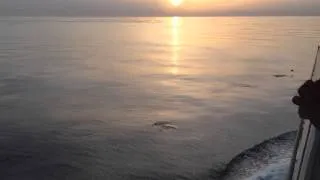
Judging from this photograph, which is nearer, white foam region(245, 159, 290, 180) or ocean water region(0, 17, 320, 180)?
white foam region(245, 159, 290, 180)

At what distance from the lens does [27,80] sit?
19.1 meters

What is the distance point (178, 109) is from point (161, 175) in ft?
18.2

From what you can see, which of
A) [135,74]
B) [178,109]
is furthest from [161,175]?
[135,74]

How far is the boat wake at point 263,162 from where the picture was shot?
8.07 metres

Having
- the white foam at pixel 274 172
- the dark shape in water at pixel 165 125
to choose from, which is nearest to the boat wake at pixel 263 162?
the white foam at pixel 274 172

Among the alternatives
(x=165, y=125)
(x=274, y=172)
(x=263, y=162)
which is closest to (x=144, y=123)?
(x=165, y=125)

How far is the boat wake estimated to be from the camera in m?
8.07

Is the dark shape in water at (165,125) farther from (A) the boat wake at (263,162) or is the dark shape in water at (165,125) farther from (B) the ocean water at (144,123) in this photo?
(A) the boat wake at (263,162)

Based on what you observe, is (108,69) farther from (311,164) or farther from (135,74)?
(311,164)

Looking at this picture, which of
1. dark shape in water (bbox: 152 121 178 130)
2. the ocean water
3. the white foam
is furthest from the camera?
dark shape in water (bbox: 152 121 178 130)

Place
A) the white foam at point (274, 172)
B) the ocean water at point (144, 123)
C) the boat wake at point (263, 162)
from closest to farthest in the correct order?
the white foam at point (274, 172) < the boat wake at point (263, 162) < the ocean water at point (144, 123)

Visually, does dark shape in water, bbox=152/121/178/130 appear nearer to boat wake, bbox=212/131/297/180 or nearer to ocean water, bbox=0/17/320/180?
ocean water, bbox=0/17/320/180

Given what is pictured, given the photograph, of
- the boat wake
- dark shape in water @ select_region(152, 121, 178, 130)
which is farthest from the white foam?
dark shape in water @ select_region(152, 121, 178, 130)

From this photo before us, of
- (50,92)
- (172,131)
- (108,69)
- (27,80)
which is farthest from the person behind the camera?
(108,69)
